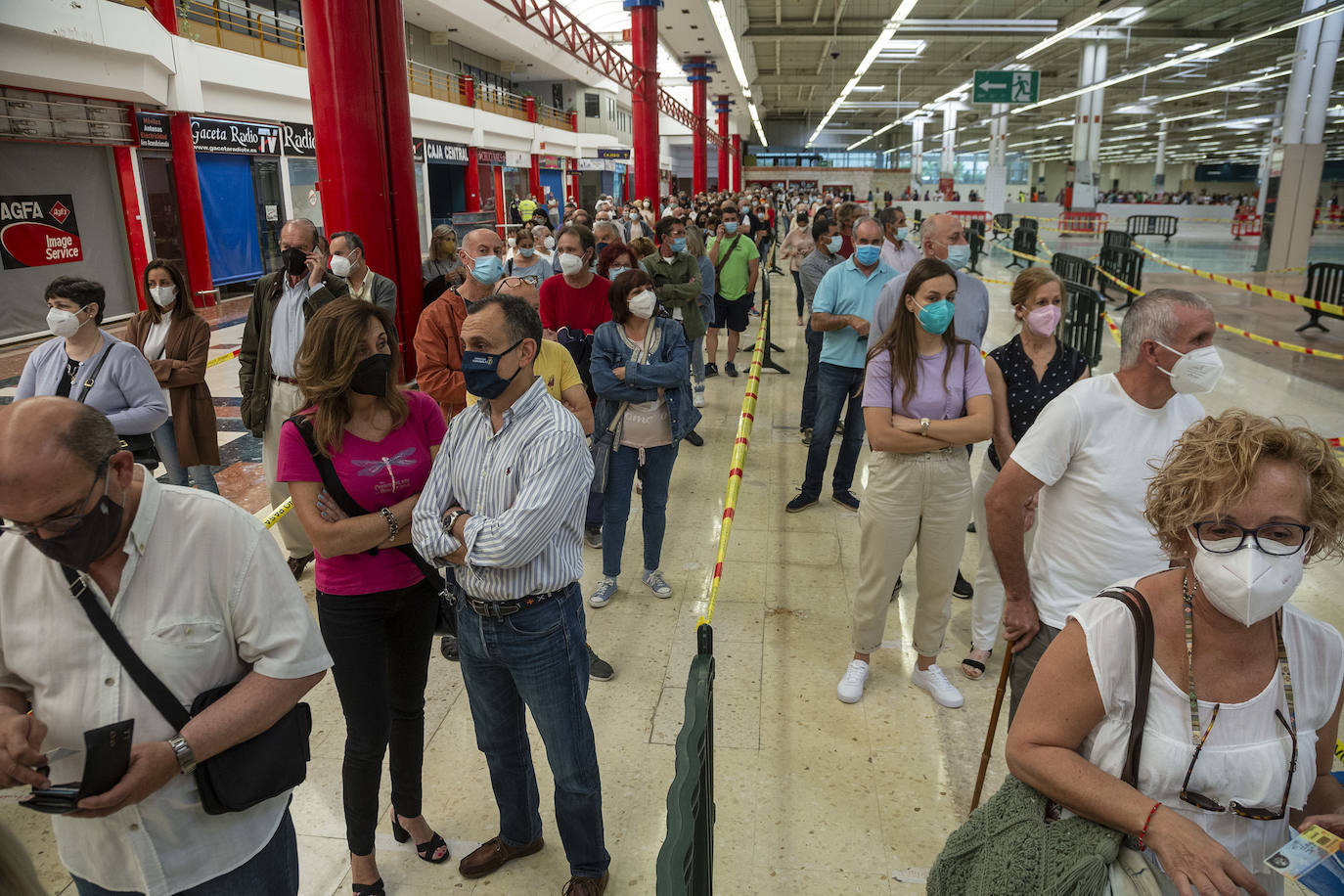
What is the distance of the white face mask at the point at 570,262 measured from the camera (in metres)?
5.29

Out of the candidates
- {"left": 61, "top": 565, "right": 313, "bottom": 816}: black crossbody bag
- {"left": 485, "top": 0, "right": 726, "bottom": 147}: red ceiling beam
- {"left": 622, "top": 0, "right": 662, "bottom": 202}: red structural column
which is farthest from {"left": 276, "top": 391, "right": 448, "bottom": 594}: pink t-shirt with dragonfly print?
{"left": 622, "top": 0, "right": 662, "bottom": 202}: red structural column

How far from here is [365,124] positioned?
609cm

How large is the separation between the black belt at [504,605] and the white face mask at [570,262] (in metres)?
3.20

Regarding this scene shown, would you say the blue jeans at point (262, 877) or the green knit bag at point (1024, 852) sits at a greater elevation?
the green knit bag at point (1024, 852)

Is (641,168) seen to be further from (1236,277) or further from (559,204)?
(559,204)

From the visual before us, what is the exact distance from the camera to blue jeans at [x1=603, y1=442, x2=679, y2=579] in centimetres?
475

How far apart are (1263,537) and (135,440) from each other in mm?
4989

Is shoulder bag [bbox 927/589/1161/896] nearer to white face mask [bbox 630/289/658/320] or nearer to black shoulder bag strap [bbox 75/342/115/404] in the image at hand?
white face mask [bbox 630/289/658/320]

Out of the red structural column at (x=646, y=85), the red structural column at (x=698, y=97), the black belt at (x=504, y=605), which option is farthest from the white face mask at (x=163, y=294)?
the red structural column at (x=698, y=97)

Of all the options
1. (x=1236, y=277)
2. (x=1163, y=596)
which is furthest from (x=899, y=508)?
(x=1236, y=277)

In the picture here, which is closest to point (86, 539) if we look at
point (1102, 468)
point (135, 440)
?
point (1102, 468)

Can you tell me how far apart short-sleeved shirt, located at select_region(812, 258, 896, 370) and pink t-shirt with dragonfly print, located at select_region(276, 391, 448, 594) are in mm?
3749

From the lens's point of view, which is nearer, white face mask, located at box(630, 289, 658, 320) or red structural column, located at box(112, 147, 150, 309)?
white face mask, located at box(630, 289, 658, 320)

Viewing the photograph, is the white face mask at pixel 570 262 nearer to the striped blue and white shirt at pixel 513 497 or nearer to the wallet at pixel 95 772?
the striped blue and white shirt at pixel 513 497
